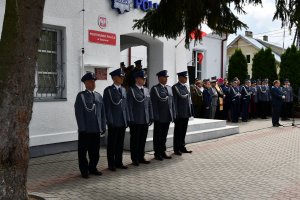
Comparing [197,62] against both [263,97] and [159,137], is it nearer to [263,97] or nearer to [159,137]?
[263,97]

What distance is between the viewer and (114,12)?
1008 centimetres

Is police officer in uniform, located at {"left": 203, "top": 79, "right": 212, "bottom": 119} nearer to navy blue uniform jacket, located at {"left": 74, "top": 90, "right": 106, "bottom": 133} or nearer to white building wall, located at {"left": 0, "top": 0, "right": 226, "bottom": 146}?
white building wall, located at {"left": 0, "top": 0, "right": 226, "bottom": 146}

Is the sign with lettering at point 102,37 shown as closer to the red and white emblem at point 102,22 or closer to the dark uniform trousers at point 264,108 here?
the red and white emblem at point 102,22

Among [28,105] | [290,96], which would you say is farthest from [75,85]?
[290,96]

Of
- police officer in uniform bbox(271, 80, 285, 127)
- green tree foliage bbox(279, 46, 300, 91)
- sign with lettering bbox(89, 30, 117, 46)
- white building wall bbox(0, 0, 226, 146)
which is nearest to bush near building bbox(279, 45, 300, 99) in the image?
green tree foliage bbox(279, 46, 300, 91)

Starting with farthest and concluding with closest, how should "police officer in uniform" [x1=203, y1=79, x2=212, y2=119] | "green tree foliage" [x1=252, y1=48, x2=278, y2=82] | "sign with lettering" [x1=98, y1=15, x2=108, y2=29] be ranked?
"green tree foliage" [x1=252, y1=48, x2=278, y2=82]
"police officer in uniform" [x1=203, y1=79, x2=212, y2=119]
"sign with lettering" [x1=98, y1=15, x2=108, y2=29]

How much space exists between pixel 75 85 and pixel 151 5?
3.27 meters

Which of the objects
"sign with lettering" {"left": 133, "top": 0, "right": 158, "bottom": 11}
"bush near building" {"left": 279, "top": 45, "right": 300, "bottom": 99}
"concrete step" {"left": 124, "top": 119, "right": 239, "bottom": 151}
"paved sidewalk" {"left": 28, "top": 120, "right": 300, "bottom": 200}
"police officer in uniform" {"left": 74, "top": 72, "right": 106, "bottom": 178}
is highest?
"sign with lettering" {"left": 133, "top": 0, "right": 158, "bottom": 11}

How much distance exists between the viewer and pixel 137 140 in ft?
25.6

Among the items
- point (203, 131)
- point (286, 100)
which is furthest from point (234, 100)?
point (203, 131)

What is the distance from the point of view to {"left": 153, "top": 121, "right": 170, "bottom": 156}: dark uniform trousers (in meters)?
8.32

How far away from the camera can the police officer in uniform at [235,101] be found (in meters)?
16.0

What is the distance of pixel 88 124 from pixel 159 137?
205cm

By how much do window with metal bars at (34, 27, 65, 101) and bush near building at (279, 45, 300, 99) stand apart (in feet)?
48.6
